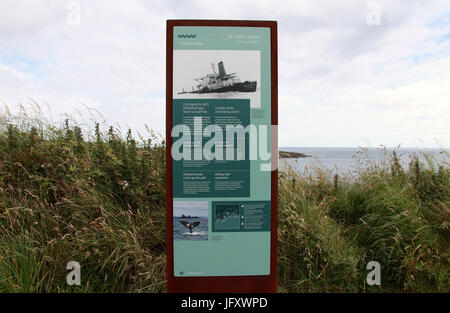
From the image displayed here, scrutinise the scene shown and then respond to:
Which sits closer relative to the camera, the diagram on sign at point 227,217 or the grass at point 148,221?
the diagram on sign at point 227,217

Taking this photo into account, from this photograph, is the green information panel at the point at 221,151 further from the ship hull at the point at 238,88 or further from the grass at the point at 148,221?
the grass at the point at 148,221

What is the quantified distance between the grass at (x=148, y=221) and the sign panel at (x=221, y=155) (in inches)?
31.4

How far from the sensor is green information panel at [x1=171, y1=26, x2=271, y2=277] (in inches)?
105

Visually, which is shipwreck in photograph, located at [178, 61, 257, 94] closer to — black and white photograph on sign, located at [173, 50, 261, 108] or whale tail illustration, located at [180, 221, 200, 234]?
black and white photograph on sign, located at [173, 50, 261, 108]

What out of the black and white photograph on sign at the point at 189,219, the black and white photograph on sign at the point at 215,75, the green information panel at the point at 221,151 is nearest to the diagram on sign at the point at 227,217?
the green information panel at the point at 221,151

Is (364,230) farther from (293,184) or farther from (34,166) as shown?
(34,166)

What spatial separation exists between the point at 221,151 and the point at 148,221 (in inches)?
68.7

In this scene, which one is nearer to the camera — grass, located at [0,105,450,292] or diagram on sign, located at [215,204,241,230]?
diagram on sign, located at [215,204,241,230]

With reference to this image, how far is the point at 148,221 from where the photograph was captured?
3.72m

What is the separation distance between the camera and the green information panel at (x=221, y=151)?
268 cm

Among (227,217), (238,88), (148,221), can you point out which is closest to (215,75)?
(238,88)

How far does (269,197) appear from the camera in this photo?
2.76 metres

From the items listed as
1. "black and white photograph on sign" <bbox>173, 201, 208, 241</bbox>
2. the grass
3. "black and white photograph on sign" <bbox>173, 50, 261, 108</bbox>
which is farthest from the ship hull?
the grass

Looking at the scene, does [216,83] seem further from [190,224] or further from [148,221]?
[148,221]
